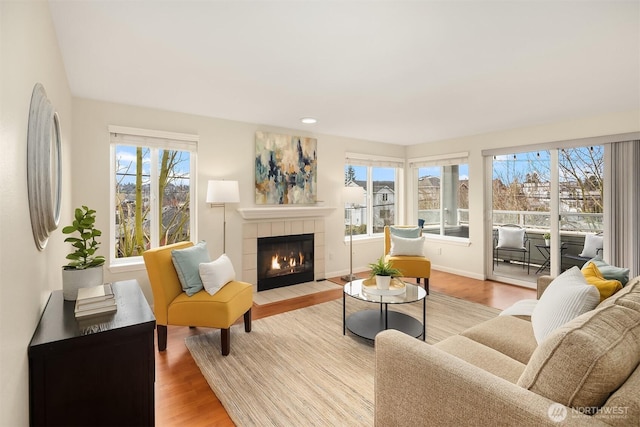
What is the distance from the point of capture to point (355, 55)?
2.28 metres

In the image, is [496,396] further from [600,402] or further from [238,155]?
[238,155]

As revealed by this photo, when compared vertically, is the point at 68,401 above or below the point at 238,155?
below

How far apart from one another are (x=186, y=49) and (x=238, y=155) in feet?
6.78

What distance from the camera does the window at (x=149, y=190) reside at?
140 inches

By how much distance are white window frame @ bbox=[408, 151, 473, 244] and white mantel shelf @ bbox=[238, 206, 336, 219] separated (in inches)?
75.3

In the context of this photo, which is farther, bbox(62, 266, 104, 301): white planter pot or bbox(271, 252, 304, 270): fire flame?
bbox(271, 252, 304, 270): fire flame

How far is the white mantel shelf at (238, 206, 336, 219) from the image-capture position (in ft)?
13.9

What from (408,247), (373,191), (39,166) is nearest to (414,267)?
(408,247)

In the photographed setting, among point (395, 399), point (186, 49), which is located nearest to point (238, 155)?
point (186, 49)

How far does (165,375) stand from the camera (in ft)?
7.65

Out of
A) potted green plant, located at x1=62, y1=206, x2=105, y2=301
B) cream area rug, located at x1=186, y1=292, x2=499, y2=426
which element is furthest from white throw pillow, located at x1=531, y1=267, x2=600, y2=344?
potted green plant, located at x1=62, y1=206, x2=105, y2=301

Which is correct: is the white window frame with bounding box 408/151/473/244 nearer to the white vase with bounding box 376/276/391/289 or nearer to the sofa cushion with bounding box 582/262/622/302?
the white vase with bounding box 376/276/391/289

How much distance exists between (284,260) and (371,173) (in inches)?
89.4

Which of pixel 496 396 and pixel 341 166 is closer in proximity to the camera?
pixel 496 396
